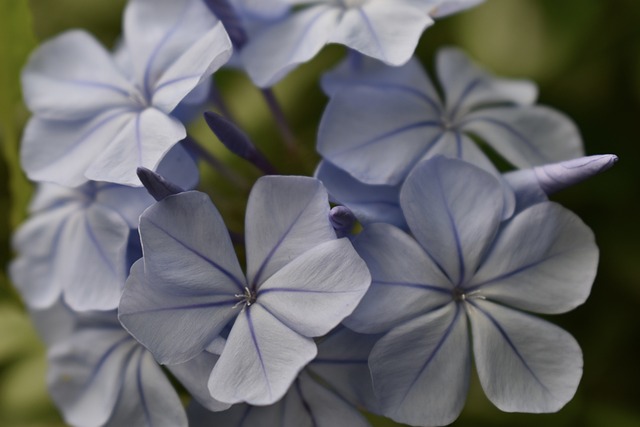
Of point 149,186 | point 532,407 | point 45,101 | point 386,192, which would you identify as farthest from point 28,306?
point 532,407

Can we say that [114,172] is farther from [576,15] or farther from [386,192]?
[576,15]

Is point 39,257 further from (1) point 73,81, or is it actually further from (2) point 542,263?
(2) point 542,263

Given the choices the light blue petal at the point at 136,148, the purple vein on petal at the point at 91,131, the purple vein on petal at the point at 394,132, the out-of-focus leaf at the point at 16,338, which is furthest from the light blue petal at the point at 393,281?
the out-of-focus leaf at the point at 16,338

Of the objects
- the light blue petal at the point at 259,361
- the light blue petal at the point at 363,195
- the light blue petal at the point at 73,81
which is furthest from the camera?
the light blue petal at the point at 73,81

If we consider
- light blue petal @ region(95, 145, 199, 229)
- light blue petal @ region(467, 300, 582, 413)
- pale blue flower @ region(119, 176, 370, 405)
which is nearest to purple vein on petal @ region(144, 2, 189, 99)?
light blue petal @ region(95, 145, 199, 229)

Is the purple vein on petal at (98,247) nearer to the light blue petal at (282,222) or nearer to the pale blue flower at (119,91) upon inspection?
the pale blue flower at (119,91)
